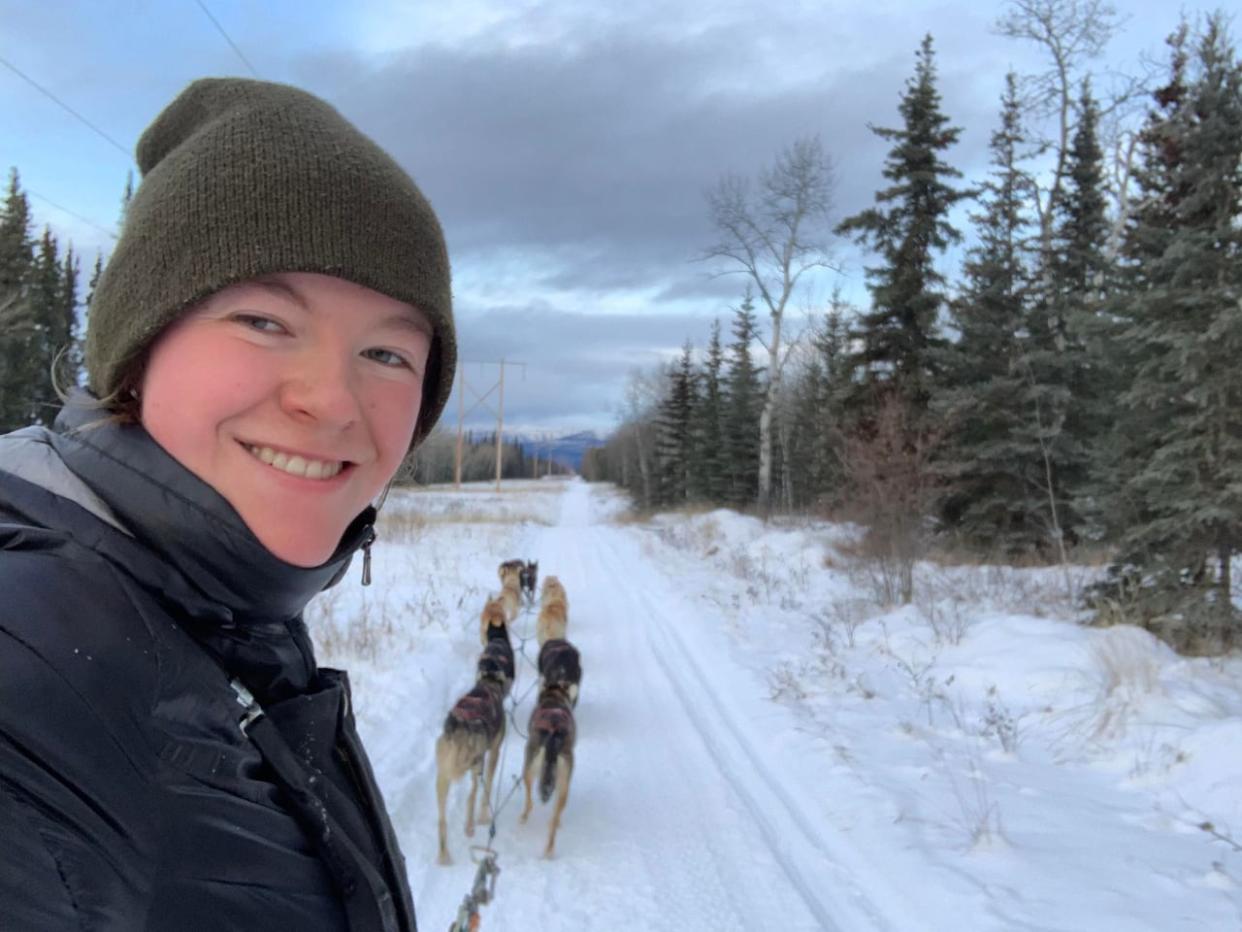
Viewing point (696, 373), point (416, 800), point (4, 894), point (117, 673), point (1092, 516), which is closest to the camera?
point (4, 894)

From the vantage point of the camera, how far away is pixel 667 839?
4680 mm

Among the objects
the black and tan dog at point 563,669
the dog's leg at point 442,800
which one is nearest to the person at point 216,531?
the dog's leg at point 442,800

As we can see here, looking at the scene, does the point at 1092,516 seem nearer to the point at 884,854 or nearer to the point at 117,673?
the point at 884,854

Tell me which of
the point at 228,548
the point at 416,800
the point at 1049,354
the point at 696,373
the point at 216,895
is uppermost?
the point at 696,373

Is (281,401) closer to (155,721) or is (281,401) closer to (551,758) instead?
(155,721)

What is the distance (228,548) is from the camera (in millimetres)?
1070

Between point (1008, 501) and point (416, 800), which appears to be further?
point (1008, 501)

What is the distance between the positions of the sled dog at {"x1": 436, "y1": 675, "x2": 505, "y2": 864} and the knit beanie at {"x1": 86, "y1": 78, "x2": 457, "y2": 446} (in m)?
3.97

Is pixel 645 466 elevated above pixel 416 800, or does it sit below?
above

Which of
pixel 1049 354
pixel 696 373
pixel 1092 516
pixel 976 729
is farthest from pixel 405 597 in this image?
pixel 696 373

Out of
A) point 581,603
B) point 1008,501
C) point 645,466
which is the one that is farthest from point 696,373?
point 581,603

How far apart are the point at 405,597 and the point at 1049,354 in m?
12.6

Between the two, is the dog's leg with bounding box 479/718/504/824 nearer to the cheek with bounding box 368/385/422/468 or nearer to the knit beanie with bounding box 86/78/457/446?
the cheek with bounding box 368/385/422/468

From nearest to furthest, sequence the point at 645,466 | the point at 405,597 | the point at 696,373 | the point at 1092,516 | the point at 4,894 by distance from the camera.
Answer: the point at 4,894
the point at 1092,516
the point at 405,597
the point at 696,373
the point at 645,466
